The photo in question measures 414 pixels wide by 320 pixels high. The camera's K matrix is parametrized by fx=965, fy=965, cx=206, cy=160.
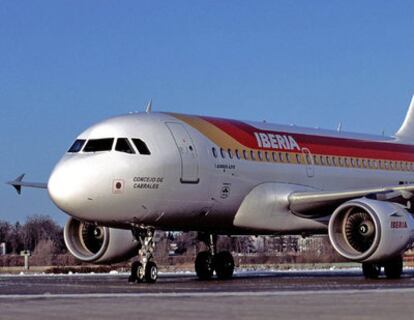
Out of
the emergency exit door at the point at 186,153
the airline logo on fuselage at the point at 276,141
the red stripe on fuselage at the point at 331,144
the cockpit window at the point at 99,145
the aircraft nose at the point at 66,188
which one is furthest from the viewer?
the airline logo on fuselage at the point at 276,141

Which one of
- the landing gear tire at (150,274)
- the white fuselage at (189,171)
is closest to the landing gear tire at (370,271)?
the white fuselage at (189,171)

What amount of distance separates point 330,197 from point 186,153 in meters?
4.80

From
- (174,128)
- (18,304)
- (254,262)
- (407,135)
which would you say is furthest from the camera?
(254,262)

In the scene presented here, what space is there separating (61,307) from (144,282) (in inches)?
411

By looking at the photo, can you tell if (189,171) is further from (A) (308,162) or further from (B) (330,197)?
(A) (308,162)

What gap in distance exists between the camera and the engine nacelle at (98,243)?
29250 mm

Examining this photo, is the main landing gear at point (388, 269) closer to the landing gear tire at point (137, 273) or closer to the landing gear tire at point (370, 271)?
the landing gear tire at point (370, 271)

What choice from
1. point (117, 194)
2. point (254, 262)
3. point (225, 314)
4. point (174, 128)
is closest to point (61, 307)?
point (225, 314)

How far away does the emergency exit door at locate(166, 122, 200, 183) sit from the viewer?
2683 centimetres

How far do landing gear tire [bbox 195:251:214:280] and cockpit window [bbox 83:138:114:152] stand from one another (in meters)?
6.13

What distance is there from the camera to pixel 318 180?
31.6 m

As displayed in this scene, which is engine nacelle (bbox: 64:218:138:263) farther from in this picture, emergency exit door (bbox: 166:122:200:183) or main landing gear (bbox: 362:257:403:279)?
main landing gear (bbox: 362:257:403:279)

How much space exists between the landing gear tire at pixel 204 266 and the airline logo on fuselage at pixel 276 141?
3.95 m

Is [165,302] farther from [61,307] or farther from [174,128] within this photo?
[174,128]
